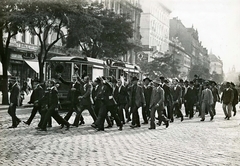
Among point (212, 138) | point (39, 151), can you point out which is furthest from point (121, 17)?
point (39, 151)

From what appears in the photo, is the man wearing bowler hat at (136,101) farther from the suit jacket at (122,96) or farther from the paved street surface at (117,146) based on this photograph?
the paved street surface at (117,146)

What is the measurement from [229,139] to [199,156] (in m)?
3.21

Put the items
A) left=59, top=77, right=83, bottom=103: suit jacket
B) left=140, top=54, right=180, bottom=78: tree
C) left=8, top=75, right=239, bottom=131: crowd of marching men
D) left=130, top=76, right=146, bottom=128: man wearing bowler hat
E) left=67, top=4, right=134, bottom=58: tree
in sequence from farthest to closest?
1. left=140, top=54, right=180, bottom=78: tree
2. left=67, top=4, right=134, bottom=58: tree
3. left=59, top=77, right=83, bottom=103: suit jacket
4. left=130, top=76, right=146, bottom=128: man wearing bowler hat
5. left=8, top=75, right=239, bottom=131: crowd of marching men

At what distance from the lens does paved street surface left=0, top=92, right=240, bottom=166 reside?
293 inches

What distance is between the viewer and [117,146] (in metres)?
9.09

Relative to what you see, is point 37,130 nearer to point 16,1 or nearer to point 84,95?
point 84,95

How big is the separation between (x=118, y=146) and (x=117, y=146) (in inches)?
0.9

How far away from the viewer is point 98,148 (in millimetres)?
8703

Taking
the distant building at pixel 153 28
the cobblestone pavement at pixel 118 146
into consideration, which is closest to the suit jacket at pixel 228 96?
the cobblestone pavement at pixel 118 146

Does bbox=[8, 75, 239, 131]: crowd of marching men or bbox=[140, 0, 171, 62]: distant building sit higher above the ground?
bbox=[140, 0, 171, 62]: distant building

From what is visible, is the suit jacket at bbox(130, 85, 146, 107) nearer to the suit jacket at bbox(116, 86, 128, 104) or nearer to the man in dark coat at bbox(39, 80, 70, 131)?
the suit jacket at bbox(116, 86, 128, 104)

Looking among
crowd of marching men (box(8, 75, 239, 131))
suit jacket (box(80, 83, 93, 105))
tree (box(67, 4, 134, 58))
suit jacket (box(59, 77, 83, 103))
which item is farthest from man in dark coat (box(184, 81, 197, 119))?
tree (box(67, 4, 134, 58))

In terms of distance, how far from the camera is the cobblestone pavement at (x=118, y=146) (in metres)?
7.43

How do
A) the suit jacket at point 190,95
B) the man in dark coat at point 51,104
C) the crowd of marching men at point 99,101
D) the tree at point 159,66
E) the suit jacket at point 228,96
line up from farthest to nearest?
the tree at point 159,66, the suit jacket at point 190,95, the suit jacket at point 228,96, the crowd of marching men at point 99,101, the man in dark coat at point 51,104
